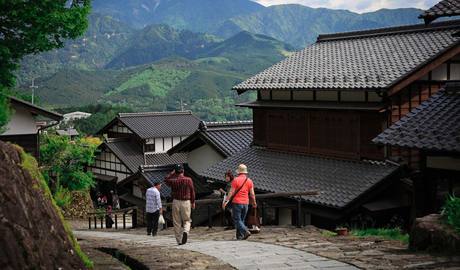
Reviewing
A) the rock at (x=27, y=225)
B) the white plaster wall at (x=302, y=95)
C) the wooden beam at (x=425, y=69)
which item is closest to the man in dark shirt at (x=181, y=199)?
the rock at (x=27, y=225)

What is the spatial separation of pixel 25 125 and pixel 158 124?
20.0m

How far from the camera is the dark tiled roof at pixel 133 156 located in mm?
40694

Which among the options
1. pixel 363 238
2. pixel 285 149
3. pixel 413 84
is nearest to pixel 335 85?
pixel 413 84

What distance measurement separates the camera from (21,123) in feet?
80.3

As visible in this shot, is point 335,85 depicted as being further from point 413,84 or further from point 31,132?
point 31,132

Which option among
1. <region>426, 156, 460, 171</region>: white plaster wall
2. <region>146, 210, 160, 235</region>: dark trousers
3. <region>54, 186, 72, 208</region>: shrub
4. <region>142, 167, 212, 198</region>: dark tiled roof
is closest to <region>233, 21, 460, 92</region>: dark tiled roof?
<region>426, 156, 460, 171</region>: white plaster wall

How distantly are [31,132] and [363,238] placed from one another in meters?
18.1

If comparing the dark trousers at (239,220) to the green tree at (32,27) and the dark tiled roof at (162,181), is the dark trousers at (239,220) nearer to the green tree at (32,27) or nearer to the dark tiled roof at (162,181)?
the green tree at (32,27)

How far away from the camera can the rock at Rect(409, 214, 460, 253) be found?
7.99 meters

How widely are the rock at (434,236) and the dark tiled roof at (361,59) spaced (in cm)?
824

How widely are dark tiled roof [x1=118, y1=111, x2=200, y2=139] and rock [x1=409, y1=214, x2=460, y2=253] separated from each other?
3410cm

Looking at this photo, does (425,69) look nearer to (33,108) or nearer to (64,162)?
(33,108)

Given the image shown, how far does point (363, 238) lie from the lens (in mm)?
11031

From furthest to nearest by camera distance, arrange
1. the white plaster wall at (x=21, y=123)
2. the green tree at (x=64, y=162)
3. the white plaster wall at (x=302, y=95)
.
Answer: the green tree at (x=64, y=162) → the white plaster wall at (x=21, y=123) → the white plaster wall at (x=302, y=95)
